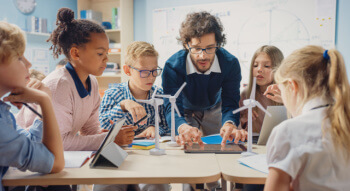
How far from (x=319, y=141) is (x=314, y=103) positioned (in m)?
0.13

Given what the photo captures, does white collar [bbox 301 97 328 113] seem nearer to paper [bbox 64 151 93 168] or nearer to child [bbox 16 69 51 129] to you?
paper [bbox 64 151 93 168]

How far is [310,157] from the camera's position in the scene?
0.85m

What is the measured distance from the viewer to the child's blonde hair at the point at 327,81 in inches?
33.9

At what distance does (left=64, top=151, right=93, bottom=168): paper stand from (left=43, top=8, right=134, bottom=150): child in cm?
7

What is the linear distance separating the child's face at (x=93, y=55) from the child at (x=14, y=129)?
45cm

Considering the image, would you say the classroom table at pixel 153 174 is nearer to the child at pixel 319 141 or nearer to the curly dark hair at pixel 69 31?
the child at pixel 319 141

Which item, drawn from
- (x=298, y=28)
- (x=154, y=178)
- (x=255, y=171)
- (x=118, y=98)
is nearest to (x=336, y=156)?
(x=255, y=171)

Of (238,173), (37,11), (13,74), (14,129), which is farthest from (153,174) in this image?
(37,11)

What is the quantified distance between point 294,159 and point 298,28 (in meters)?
3.26

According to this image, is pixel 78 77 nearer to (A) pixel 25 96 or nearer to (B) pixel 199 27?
(A) pixel 25 96

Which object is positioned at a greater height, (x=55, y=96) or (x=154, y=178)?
(x=55, y=96)

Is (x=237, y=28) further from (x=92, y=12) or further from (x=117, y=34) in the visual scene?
(x=92, y=12)

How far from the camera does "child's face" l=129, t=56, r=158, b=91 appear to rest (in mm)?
1947

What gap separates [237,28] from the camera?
4.00 metres
